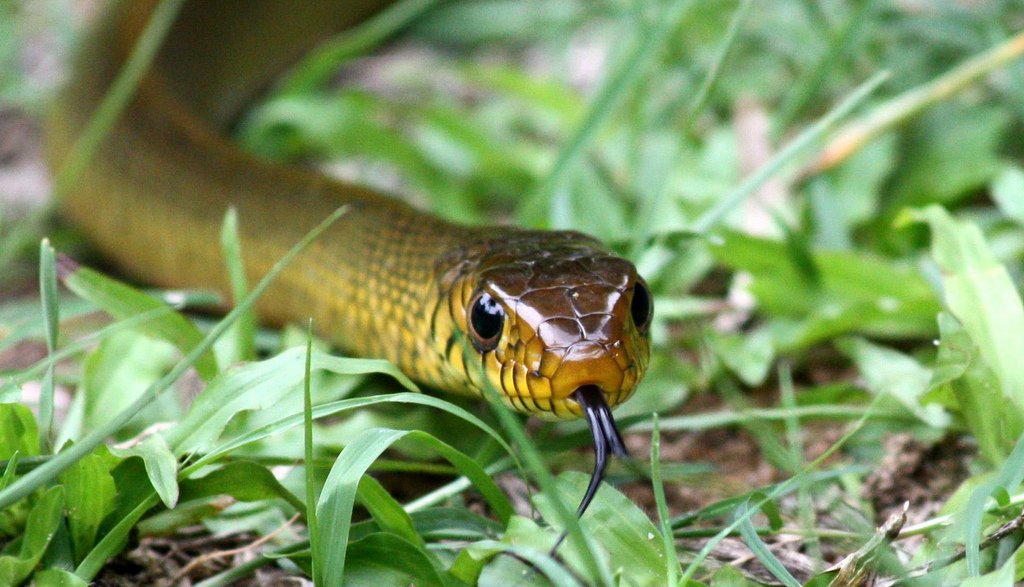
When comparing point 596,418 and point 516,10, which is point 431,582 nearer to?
point 596,418

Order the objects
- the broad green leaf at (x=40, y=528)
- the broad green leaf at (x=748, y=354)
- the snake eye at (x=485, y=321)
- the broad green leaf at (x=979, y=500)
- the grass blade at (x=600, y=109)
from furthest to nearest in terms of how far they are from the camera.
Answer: the grass blade at (x=600, y=109), the broad green leaf at (x=748, y=354), the snake eye at (x=485, y=321), the broad green leaf at (x=40, y=528), the broad green leaf at (x=979, y=500)

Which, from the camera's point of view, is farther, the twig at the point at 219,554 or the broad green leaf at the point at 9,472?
the twig at the point at 219,554

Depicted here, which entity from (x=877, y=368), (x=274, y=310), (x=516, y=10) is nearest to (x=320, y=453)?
(x=274, y=310)

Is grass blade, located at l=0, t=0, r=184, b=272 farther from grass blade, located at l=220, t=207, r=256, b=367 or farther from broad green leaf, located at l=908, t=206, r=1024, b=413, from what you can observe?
broad green leaf, located at l=908, t=206, r=1024, b=413

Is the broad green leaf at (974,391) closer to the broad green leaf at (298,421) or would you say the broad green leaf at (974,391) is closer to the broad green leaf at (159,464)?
the broad green leaf at (298,421)

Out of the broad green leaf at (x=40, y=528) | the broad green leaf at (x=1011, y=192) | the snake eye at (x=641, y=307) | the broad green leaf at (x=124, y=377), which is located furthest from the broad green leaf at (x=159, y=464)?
the broad green leaf at (x=1011, y=192)

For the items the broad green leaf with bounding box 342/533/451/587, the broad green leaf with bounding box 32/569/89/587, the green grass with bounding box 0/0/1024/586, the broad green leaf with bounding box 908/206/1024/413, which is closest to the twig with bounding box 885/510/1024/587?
the green grass with bounding box 0/0/1024/586
